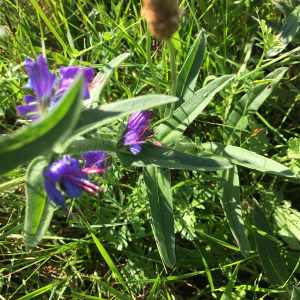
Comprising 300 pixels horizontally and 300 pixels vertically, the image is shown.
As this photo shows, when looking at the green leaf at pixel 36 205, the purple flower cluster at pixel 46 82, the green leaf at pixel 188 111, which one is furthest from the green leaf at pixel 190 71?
the green leaf at pixel 36 205

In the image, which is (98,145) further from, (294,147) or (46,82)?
(294,147)

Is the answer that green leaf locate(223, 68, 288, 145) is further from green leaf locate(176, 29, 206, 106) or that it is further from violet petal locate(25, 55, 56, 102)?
violet petal locate(25, 55, 56, 102)

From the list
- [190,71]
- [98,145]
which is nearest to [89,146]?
[98,145]

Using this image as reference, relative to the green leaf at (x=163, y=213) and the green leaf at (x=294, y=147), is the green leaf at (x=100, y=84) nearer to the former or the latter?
the green leaf at (x=163, y=213)

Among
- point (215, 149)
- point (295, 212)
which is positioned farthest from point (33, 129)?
point (295, 212)

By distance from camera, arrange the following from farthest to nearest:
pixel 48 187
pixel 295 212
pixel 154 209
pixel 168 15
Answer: pixel 295 212
pixel 154 209
pixel 48 187
pixel 168 15

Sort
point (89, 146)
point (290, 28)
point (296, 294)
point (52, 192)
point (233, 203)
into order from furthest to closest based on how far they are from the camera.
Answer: point (290, 28), point (233, 203), point (296, 294), point (89, 146), point (52, 192)

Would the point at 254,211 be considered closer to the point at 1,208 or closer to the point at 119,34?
the point at 119,34
